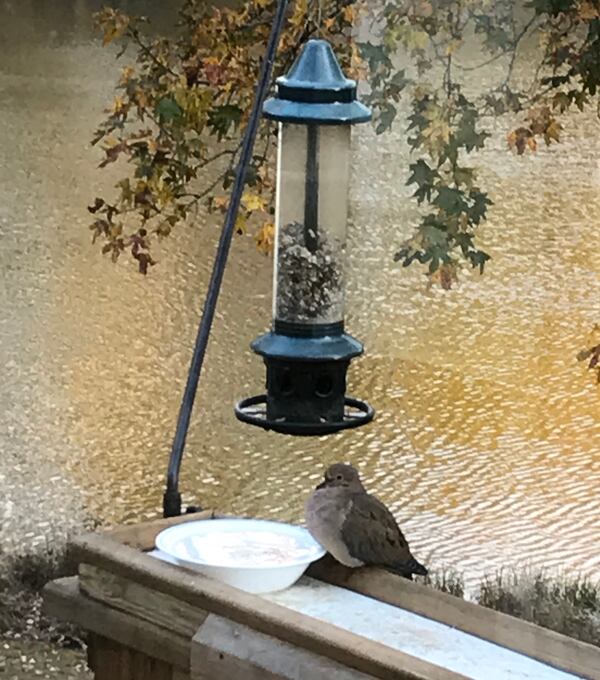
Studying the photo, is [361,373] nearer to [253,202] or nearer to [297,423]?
[253,202]

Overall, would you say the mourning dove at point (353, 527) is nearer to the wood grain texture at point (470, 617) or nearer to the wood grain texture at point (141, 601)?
the wood grain texture at point (470, 617)

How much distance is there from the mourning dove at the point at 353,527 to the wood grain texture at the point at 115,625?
17 cm

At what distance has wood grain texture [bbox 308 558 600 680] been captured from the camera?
1146mm

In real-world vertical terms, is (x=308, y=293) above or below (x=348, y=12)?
below

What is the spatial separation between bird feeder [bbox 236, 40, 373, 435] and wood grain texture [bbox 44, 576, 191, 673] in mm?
293

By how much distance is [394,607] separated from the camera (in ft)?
4.26

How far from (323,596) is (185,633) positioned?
141 millimetres

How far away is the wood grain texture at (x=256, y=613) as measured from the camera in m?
1.08

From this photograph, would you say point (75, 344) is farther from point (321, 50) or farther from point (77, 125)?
point (321, 50)

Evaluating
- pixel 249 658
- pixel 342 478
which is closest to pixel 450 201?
pixel 342 478

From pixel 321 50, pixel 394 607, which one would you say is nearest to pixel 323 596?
pixel 394 607

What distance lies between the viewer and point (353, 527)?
1.34 metres

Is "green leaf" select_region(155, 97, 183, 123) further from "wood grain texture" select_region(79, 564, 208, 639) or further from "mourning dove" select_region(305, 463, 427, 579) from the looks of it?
"wood grain texture" select_region(79, 564, 208, 639)

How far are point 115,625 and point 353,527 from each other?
0.76 ft
